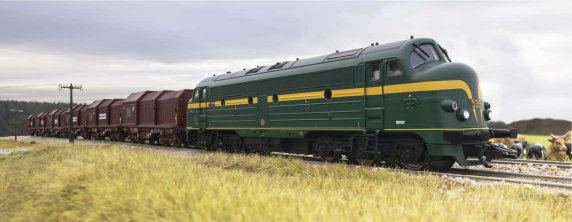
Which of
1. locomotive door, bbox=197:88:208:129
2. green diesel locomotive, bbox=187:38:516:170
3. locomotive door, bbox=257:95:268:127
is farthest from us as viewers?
locomotive door, bbox=197:88:208:129

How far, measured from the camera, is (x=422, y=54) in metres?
12.8

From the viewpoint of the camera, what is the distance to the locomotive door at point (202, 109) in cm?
2114

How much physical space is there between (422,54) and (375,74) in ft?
4.61

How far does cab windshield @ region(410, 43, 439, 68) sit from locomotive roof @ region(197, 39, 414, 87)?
1.36 feet

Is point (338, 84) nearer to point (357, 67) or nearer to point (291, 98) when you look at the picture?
point (357, 67)

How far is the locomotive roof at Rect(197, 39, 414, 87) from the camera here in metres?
13.1

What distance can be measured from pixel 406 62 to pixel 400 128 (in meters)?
1.79

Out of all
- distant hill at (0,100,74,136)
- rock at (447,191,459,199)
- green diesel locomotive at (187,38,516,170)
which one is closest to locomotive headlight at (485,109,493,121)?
green diesel locomotive at (187,38,516,170)

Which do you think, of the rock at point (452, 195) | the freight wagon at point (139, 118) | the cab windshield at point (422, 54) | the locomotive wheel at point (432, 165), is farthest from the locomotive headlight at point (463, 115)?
the freight wagon at point (139, 118)

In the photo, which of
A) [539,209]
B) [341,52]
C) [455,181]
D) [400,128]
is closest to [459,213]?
[539,209]

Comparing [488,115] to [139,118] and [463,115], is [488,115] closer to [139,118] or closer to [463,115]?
[463,115]

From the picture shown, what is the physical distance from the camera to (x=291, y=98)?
1575cm

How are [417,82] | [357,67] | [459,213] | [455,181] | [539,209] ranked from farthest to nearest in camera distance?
1. [357,67]
2. [417,82]
3. [455,181]
4. [539,209]
5. [459,213]

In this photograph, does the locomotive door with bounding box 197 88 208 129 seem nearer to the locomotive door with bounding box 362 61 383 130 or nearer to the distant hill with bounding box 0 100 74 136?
the locomotive door with bounding box 362 61 383 130
